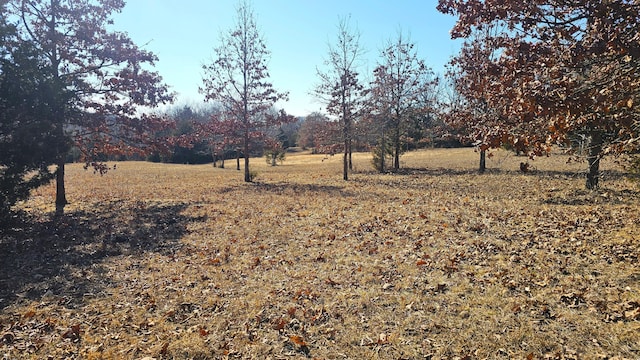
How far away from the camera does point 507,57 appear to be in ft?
19.3

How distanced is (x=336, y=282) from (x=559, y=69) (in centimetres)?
431

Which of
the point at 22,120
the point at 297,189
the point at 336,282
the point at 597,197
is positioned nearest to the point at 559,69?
the point at 336,282

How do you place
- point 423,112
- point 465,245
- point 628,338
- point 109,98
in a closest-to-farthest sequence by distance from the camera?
1. point 628,338
2. point 465,245
3. point 109,98
4. point 423,112

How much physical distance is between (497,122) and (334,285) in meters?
3.66

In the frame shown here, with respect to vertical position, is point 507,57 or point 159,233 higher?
point 507,57

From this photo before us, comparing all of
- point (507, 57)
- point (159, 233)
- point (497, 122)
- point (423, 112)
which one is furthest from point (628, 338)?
point (423, 112)

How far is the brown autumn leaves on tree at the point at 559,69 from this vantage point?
4457 millimetres

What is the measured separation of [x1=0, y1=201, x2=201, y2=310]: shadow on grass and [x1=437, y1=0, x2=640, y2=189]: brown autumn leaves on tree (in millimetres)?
6968

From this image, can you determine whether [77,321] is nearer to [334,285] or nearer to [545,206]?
[334,285]

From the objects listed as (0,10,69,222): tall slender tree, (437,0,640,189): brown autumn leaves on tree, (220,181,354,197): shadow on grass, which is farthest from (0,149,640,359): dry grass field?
(220,181,354,197): shadow on grass

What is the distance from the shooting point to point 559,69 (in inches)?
187

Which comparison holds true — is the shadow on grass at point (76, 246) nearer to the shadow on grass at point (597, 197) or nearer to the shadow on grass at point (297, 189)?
the shadow on grass at point (297, 189)

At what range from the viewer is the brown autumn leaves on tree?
175 inches

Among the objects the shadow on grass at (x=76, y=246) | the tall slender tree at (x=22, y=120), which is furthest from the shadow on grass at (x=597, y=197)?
the tall slender tree at (x=22, y=120)
